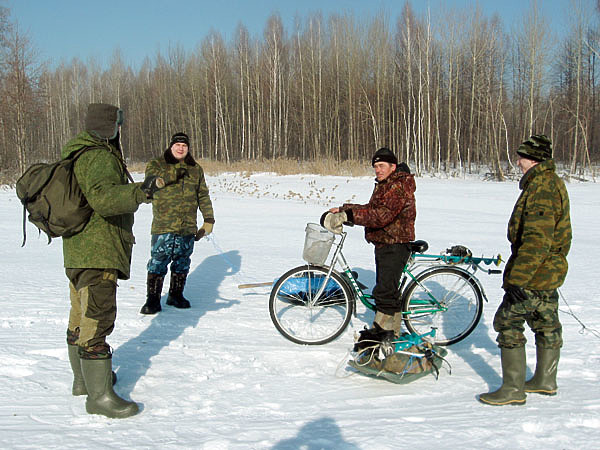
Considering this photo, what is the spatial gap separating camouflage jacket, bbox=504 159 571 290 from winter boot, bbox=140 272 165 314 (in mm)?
3916

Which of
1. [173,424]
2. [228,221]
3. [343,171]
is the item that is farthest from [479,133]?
[173,424]

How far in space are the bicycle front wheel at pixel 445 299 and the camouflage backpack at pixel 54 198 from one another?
3173 millimetres

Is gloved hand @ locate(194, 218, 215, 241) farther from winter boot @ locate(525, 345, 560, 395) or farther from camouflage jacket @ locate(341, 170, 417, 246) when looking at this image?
winter boot @ locate(525, 345, 560, 395)

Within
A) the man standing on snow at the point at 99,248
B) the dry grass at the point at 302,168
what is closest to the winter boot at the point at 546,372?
the man standing on snow at the point at 99,248

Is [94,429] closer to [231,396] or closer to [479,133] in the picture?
[231,396]

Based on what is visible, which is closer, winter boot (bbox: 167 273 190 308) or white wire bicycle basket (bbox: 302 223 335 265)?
white wire bicycle basket (bbox: 302 223 335 265)

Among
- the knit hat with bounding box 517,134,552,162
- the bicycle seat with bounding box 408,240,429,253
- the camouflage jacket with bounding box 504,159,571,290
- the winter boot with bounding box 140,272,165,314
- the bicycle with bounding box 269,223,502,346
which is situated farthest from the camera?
the winter boot with bounding box 140,272,165,314

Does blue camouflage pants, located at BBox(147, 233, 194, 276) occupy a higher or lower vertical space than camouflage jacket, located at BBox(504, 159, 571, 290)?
lower

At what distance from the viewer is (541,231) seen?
3.44 metres

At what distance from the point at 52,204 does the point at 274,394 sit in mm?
2089

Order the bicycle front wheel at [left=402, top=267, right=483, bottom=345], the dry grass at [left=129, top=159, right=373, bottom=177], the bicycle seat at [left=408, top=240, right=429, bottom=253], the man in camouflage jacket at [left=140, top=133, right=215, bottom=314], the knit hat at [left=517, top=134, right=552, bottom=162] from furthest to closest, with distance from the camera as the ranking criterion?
the dry grass at [left=129, top=159, right=373, bottom=177], the man in camouflage jacket at [left=140, top=133, right=215, bottom=314], the bicycle front wheel at [left=402, top=267, right=483, bottom=345], the bicycle seat at [left=408, top=240, right=429, bottom=253], the knit hat at [left=517, top=134, right=552, bottom=162]

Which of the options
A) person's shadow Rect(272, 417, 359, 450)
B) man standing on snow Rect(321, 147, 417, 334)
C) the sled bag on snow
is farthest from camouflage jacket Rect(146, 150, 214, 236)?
person's shadow Rect(272, 417, 359, 450)

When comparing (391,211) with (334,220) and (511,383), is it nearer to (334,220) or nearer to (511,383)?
(334,220)

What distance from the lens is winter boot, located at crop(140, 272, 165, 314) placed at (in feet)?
18.8
